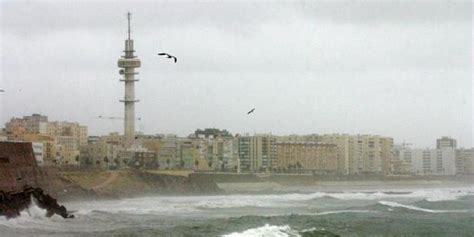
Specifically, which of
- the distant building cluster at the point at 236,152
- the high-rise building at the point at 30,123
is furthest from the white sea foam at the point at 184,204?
the high-rise building at the point at 30,123

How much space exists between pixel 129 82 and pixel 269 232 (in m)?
57.2

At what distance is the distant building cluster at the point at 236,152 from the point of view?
82.2 meters

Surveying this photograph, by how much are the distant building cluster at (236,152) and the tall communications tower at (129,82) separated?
151 inches

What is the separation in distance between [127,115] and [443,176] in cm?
4945

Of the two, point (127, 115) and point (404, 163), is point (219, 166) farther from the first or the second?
point (404, 163)

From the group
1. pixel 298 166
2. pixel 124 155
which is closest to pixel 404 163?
pixel 298 166

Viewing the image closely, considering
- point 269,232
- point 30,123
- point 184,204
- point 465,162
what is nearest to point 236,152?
point 30,123

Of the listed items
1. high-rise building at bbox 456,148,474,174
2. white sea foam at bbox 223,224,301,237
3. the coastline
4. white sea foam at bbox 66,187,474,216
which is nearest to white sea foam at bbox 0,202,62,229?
white sea foam at bbox 66,187,474,216

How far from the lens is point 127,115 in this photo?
7838 cm

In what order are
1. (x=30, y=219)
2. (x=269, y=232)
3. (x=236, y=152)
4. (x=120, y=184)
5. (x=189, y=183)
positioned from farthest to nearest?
1. (x=236, y=152)
2. (x=189, y=183)
3. (x=120, y=184)
4. (x=30, y=219)
5. (x=269, y=232)

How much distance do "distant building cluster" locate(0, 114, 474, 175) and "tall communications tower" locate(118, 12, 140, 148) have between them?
3.85 meters

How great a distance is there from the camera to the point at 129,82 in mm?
78188

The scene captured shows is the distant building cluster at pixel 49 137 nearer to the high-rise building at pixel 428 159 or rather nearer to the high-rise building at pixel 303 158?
the high-rise building at pixel 303 158

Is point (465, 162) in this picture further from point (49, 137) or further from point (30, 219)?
point (30, 219)
